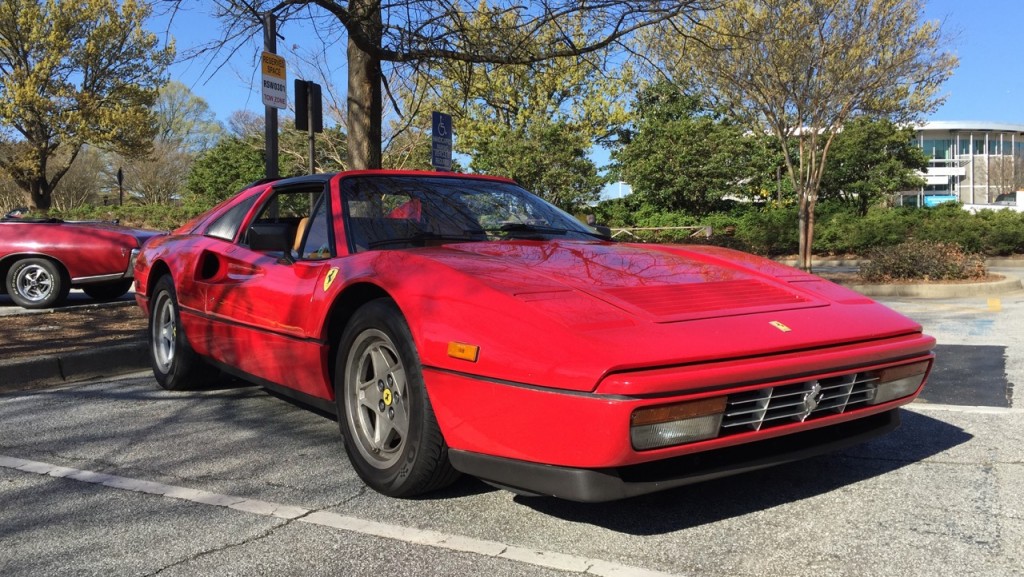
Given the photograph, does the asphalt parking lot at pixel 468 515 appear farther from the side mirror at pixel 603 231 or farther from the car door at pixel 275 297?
the side mirror at pixel 603 231

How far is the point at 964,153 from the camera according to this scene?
83.6 meters

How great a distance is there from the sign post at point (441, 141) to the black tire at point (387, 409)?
5338 millimetres

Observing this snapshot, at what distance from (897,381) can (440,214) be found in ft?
6.70

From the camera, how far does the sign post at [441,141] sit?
8289 millimetres

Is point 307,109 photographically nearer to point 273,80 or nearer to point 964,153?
point 273,80

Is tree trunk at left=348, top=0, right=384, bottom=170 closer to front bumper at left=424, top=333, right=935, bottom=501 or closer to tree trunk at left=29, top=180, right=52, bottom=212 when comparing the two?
front bumper at left=424, top=333, right=935, bottom=501

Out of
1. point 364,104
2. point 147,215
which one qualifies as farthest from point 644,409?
point 147,215

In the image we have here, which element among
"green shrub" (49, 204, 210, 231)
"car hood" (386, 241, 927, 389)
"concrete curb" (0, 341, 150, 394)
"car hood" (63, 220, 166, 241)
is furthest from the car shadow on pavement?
"green shrub" (49, 204, 210, 231)

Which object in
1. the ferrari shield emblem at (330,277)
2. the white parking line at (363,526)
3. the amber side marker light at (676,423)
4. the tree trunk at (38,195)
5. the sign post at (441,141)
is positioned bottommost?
the white parking line at (363,526)

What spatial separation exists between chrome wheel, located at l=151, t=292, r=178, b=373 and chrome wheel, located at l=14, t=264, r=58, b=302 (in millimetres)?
4499

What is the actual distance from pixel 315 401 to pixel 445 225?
97 centimetres

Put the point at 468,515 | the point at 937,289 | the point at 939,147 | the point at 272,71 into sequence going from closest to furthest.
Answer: the point at 468,515 < the point at 272,71 < the point at 937,289 < the point at 939,147

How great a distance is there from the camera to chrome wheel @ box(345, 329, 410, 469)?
2959mm

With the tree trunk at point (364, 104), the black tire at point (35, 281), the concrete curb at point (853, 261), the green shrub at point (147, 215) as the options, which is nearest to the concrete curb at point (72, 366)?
the tree trunk at point (364, 104)
